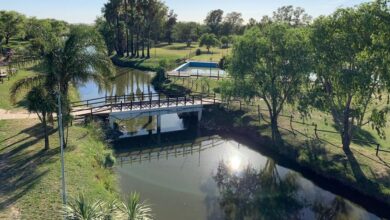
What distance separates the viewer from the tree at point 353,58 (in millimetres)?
24906

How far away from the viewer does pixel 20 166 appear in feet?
75.4

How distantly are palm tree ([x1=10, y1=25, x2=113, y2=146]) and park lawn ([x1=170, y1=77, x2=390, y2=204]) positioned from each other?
16.7 metres

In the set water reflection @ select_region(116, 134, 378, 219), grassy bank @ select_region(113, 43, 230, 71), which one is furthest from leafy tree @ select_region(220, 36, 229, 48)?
water reflection @ select_region(116, 134, 378, 219)

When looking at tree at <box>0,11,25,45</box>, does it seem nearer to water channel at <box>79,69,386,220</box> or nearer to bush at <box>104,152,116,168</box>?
water channel at <box>79,69,386,220</box>

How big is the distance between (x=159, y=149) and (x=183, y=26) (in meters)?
80.0

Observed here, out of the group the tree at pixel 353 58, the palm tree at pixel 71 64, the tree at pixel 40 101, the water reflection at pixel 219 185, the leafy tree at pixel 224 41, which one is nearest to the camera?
the water reflection at pixel 219 185

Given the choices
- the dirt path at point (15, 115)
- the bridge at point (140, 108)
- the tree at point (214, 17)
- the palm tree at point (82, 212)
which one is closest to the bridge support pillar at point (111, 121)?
the bridge at point (140, 108)

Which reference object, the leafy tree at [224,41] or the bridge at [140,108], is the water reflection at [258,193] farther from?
the leafy tree at [224,41]

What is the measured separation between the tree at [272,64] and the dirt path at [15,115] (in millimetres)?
18769

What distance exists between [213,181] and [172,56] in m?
58.3

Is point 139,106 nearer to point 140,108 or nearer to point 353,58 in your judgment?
point 140,108

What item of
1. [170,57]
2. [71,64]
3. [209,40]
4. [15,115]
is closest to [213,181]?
[71,64]

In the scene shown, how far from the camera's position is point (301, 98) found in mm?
32438

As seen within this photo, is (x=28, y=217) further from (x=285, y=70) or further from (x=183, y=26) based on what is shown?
(x=183, y=26)
